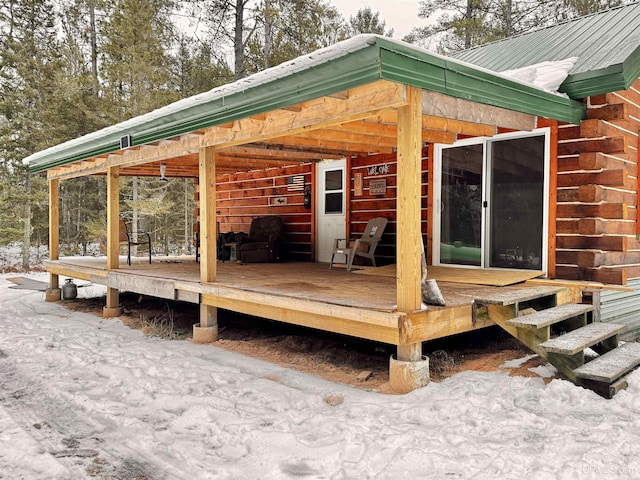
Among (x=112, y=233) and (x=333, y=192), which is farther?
(x=333, y=192)

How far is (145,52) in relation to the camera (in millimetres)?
15391

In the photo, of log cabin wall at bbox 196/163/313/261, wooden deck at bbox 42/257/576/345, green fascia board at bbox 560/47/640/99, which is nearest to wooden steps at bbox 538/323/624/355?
wooden deck at bbox 42/257/576/345

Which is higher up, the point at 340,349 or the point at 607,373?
the point at 607,373

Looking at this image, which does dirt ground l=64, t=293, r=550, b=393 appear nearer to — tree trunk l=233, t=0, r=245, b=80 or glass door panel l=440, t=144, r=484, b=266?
glass door panel l=440, t=144, r=484, b=266

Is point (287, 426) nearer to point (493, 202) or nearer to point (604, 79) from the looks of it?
point (493, 202)

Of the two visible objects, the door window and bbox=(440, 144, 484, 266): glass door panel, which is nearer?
bbox=(440, 144, 484, 266): glass door panel

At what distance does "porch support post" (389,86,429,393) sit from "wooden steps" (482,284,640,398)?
786 millimetres

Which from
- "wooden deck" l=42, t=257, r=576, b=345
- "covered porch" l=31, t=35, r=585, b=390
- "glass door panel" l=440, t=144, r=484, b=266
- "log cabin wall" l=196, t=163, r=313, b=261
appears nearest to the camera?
"covered porch" l=31, t=35, r=585, b=390

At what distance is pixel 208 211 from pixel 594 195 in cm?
409

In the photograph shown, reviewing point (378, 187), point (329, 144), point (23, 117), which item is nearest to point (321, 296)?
point (329, 144)

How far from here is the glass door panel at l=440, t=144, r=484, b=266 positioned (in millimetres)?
6152

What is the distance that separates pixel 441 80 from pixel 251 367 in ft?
9.56

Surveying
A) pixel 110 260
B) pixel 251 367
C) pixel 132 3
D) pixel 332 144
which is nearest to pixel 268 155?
pixel 332 144

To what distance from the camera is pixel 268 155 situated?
746cm
